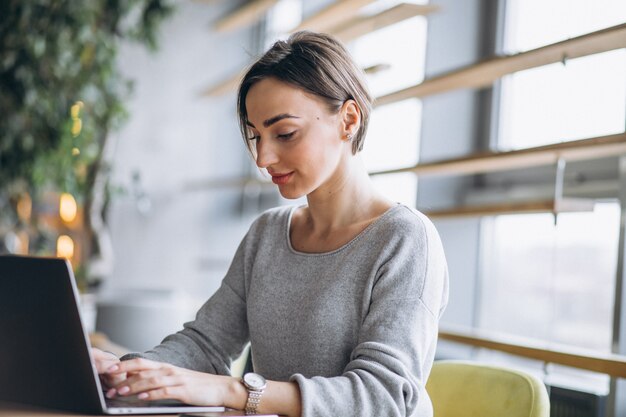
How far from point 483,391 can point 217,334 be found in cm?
53

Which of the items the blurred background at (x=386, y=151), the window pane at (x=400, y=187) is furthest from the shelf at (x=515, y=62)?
the window pane at (x=400, y=187)

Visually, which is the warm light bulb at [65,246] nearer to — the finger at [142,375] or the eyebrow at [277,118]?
the eyebrow at [277,118]

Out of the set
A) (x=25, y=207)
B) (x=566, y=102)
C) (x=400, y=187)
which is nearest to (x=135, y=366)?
(x=566, y=102)

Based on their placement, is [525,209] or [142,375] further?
[525,209]

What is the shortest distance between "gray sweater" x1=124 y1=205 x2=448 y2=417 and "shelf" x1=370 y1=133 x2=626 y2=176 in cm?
58

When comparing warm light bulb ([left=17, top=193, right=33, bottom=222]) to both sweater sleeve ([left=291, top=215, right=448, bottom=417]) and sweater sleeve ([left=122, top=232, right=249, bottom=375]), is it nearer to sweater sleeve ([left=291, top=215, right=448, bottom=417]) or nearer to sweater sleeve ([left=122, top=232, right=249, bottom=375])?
sweater sleeve ([left=122, top=232, right=249, bottom=375])

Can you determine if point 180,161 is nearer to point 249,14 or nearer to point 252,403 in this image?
point 249,14

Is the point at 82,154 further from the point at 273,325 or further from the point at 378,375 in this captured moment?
the point at 378,375

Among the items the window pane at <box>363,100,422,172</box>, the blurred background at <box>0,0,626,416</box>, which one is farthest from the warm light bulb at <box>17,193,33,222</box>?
the window pane at <box>363,100,422,172</box>

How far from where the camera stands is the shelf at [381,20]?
2303mm

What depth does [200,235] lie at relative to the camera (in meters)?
4.84

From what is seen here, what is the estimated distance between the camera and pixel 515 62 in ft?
6.39

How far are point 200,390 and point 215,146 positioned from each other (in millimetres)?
3906

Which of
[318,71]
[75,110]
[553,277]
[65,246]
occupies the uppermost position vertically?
[75,110]
